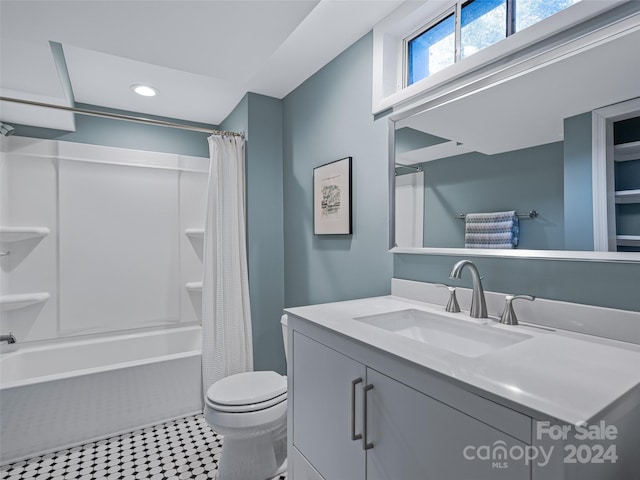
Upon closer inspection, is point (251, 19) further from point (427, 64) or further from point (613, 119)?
point (613, 119)

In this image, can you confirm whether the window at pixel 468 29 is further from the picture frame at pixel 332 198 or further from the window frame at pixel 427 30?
the picture frame at pixel 332 198

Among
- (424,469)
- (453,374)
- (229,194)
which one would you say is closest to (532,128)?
(453,374)

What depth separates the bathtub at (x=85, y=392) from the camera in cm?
187

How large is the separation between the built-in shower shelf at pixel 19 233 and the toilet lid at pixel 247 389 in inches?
72.0

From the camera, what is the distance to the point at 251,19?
1.39 metres

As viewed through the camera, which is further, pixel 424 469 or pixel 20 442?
pixel 20 442

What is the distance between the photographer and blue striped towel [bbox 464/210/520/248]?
1181 millimetres

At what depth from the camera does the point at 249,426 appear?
1600 millimetres

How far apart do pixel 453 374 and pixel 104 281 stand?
2844mm

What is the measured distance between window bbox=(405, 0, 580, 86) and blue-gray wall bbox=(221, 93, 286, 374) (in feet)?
4.08

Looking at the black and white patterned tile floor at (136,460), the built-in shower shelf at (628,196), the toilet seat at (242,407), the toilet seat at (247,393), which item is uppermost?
the built-in shower shelf at (628,196)

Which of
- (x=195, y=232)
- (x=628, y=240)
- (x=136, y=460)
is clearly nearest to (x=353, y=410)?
(x=628, y=240)

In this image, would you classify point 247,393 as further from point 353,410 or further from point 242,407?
point 353,410

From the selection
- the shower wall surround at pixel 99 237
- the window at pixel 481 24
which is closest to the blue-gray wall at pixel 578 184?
the window at pixel 481 24
